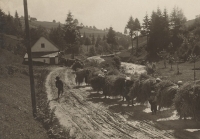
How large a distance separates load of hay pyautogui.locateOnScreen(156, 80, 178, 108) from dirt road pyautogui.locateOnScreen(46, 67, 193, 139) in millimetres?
1251

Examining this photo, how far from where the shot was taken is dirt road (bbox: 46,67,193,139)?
454 inches

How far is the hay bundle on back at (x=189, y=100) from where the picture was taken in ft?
36.9

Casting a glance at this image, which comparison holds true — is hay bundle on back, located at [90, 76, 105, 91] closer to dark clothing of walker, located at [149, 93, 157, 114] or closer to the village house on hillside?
dark clothing of walker, located at [149, 93, 157, 114]

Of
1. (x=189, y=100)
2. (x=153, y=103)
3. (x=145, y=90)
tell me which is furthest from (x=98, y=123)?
(x=189, y=100)

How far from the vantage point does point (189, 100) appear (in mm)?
11453

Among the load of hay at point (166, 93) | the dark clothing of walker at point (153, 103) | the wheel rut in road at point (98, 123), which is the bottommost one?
the wheel rut in road at point (98, 123)

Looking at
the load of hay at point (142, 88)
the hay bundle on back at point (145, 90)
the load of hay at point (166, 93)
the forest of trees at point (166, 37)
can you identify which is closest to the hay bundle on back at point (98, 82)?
the load of hay at point (142, 88)

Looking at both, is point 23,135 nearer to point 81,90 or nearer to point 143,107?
point 143,107

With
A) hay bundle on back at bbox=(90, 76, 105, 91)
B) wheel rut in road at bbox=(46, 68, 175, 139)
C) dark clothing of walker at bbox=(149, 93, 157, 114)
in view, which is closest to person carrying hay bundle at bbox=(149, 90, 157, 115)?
dark clothing of walker at bbox=(149, 93, 157, 114)

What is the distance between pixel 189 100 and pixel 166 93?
79.1 inches

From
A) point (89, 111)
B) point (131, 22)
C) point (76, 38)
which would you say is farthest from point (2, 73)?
point (131, 22)

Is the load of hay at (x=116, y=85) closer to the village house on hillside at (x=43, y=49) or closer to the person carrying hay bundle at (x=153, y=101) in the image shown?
the person carrying hay bundle at (x=153, y=101)

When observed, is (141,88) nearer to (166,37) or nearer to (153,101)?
(153,101)

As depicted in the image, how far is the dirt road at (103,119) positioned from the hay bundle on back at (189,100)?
122 centimetres
